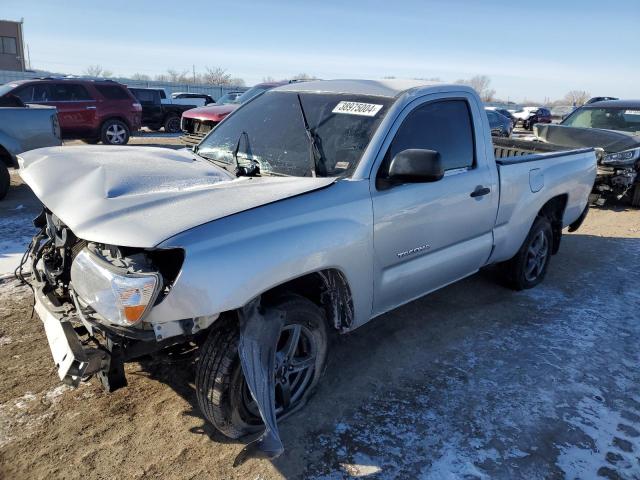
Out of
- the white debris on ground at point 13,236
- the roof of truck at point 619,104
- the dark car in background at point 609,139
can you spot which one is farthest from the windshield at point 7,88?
the roof of truck at point 619,104

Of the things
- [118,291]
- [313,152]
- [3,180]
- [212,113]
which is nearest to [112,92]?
[212,113]

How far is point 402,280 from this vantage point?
3275 millimetres

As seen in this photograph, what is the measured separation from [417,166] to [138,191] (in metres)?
1.56

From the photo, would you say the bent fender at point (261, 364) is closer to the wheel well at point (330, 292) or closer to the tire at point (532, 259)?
the wheel well at point (330, 292)

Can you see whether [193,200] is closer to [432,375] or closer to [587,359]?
[432,375]

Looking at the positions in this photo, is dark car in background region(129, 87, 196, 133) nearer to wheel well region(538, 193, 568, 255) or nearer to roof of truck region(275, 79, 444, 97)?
roof of truck region(275, 79, 444, 97)

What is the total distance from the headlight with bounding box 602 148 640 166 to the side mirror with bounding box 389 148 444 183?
6951 millimetres

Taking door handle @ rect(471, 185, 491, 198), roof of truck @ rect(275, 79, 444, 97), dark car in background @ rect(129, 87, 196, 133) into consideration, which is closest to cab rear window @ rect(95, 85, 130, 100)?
dark car in background @ rect(129, 87, 196, 133)

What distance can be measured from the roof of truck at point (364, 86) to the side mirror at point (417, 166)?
0.67m

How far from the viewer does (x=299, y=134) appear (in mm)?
3357

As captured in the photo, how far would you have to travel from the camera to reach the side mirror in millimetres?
2854

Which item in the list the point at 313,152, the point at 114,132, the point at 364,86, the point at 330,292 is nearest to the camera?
the point at 330,292

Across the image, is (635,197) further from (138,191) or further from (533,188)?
(138,191)

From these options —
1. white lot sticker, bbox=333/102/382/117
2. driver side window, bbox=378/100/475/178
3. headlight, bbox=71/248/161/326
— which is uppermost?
white lot sticker, bbox=333/102/382/117
